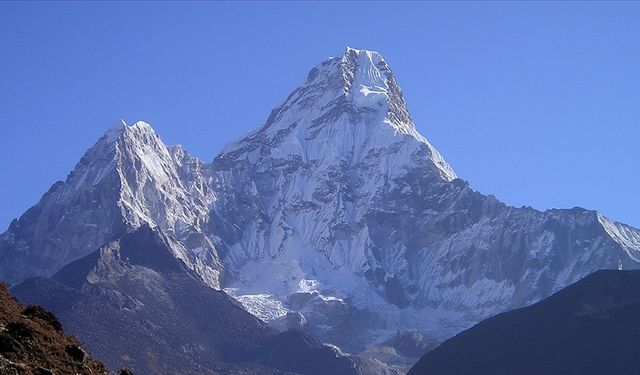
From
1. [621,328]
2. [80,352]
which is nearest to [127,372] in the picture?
[80,352]

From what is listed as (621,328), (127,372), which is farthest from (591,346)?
(127,372)

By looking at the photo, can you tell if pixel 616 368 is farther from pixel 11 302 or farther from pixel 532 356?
pixel 11 302

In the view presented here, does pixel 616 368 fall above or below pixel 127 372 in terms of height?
above

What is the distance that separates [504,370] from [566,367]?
37.7ft

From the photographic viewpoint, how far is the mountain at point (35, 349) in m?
54.2

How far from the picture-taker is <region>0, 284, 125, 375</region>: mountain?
54.2 m

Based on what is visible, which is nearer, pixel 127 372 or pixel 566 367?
pixel 127 372

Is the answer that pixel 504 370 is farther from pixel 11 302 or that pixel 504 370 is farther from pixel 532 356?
pixel 11 302

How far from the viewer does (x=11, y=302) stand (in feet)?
200

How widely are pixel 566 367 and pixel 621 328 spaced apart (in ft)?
38.6

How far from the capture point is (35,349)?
5572 cm

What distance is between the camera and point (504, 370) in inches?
7761

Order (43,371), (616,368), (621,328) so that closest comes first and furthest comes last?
(43,371), (616,368), (621,328)

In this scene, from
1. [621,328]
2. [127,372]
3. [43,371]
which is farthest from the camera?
[621,328]
